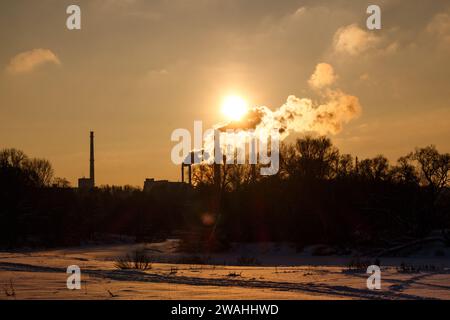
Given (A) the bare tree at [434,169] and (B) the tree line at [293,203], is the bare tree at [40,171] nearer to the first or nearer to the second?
(B) the tree line at [293,203]

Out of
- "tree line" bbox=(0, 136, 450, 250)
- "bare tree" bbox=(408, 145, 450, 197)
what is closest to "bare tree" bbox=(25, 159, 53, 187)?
"tree line" bbox=(0, 136, 450, 250)

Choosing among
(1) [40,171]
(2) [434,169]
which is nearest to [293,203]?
(2) [434,169]

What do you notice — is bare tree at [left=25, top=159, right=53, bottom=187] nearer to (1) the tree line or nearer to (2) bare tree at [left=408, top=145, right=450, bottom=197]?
(1) the tree line

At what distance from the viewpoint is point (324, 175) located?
68.9 meters

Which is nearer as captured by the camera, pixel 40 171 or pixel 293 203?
pixel 293 203

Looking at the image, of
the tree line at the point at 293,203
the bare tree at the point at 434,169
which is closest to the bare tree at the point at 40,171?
the tree line at the point at 293,203

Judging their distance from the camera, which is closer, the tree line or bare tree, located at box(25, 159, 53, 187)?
the tree line

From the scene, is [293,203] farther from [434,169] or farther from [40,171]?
[40,171]

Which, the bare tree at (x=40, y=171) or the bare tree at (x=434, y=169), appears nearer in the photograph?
the bare tree at (x=434, y=169)

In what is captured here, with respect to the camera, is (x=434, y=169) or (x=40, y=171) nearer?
(x=434, y=169)

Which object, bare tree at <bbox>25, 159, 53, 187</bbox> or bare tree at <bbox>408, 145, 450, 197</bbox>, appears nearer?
bare tree at <bbox>408, 145, 450, 197</bbox>

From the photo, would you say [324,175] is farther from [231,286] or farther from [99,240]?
[231,286]
